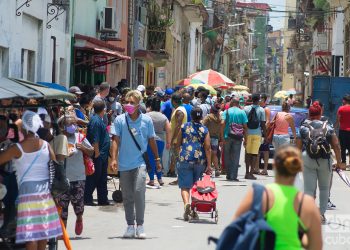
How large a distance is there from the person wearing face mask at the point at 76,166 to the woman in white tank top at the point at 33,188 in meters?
2.38

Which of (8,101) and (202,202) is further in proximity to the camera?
(202,202)

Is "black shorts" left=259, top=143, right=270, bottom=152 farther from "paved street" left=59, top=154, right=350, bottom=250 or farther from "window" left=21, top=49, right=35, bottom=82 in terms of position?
"window" left=21, top=49, right=35, bottom=82

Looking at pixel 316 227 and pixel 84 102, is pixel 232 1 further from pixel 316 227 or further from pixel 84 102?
pixel 316 227

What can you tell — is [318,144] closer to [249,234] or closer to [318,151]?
[318,151]

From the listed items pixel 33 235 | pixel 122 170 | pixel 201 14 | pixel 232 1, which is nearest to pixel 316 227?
pixel 33 235

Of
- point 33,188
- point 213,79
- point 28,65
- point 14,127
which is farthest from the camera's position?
point 213,79

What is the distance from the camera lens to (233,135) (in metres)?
21.2

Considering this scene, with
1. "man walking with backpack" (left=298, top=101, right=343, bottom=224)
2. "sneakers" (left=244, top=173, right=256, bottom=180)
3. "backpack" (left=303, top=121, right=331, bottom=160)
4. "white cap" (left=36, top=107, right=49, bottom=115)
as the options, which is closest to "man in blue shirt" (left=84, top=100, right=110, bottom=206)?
"man walking with backpack" (left=298, top=101, right=343, bottom=224)

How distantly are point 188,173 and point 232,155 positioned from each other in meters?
6.51

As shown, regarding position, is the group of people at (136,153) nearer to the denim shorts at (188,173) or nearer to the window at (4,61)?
the denim shorts at (188,173)

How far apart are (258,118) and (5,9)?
6.51m

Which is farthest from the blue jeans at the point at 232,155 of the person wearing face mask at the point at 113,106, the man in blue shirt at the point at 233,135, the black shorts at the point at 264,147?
the person wearing face mask at the point at 113,106

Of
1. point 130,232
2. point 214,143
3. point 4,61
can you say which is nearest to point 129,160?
point 130,232

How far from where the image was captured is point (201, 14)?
5681 centimetres
